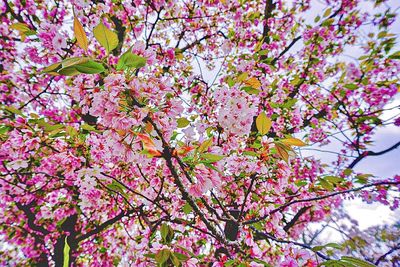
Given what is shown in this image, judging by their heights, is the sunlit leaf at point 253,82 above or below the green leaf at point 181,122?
above

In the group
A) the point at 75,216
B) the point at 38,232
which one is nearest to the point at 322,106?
the point at 75,216

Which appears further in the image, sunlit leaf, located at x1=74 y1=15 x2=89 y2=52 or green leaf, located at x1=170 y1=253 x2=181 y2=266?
green leaf, located at x1=170 y1=253 x2=181 y2=266

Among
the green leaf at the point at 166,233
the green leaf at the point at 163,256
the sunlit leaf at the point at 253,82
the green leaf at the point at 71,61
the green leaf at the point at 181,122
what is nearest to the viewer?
the green leaf at the point at 71,61

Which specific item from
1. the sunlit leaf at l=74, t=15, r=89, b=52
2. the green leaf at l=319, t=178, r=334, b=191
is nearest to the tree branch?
the green leaf at l=319, t=178, r=334, b=191

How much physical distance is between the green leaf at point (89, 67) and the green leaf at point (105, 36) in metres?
0.12

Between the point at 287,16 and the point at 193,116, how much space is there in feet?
Result: 12.4

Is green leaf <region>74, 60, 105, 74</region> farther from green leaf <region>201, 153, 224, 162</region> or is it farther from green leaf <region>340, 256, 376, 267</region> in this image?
green leaf <region>340, 256, 376, 267</region>

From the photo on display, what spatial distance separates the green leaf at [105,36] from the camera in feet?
3.08

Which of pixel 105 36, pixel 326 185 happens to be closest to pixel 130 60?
pixel 105 36

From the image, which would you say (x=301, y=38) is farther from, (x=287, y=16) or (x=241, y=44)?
(x=241, y=44)

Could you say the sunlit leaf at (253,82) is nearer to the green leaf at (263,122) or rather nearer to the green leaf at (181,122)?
the green leaf at (263,122)

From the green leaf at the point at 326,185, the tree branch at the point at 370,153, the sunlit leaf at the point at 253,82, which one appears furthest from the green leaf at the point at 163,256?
the tree branch at the point at 370,153

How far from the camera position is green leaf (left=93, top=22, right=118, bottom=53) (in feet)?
3.08

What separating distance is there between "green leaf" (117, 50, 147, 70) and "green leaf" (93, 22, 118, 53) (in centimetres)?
8
